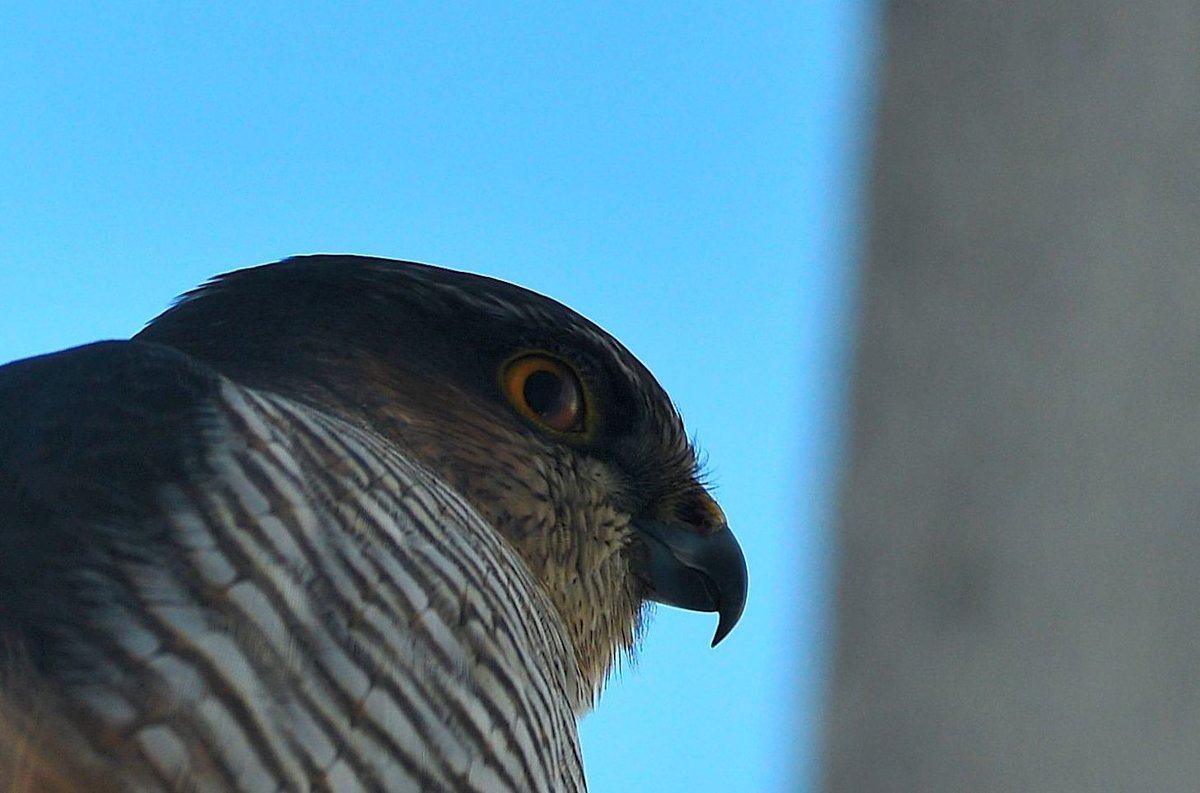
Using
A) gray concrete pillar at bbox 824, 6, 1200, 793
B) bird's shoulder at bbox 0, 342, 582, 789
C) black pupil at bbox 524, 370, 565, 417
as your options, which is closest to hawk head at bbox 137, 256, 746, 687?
black pupil at bbox 524, 370, 565, 417

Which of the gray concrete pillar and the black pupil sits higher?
the gray concrete pillar

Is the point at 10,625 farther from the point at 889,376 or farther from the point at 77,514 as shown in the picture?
the point at 889,376

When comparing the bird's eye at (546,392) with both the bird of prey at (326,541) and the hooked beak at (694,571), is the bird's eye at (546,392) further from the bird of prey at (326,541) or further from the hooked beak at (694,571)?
the hooked beak at (694,571)

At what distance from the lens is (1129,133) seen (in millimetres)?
1318

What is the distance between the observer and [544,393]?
Answer: 9.34 ft

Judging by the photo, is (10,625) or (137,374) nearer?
(10,625)

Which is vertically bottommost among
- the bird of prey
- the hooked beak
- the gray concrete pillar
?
the hooked beak

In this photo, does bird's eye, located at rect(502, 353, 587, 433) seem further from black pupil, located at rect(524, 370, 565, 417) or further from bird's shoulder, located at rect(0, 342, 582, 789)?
bird's shoulder, located at rect(0, 342, 582, 789)

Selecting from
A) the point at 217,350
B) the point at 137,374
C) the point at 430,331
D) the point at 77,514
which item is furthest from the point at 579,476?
the point at 77,514

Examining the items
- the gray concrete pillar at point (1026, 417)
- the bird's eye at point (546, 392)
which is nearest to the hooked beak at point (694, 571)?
the bird's eye at point (546, 392)

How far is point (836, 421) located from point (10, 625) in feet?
3.10

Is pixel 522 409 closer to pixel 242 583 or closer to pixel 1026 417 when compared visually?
pixel 242 583

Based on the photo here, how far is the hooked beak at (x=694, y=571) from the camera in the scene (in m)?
2.89

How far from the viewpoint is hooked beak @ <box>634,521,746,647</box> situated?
2889 mm
